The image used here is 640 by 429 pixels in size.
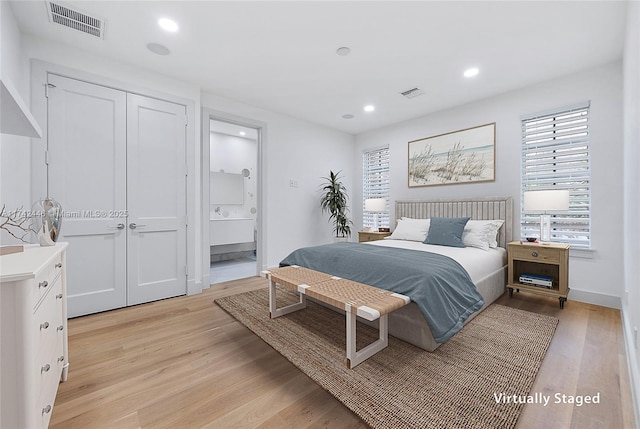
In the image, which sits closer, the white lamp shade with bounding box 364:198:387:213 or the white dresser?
the white dresser

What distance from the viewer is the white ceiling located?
85.3 inches

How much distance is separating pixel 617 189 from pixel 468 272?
1.98m

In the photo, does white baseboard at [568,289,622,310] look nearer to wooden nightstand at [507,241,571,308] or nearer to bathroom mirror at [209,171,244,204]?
wooden nightstand at [507,241,571,308]

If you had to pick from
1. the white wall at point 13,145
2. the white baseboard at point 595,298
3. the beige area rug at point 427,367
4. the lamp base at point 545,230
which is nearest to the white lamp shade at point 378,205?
the lamp base at point 545,230

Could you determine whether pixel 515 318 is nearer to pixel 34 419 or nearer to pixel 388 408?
pixel 388 408

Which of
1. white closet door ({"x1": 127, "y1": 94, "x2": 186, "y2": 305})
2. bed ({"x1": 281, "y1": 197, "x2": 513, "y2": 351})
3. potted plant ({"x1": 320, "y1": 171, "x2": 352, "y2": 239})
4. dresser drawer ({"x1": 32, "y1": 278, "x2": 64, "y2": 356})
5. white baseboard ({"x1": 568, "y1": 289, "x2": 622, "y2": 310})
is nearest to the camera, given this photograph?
dresser drawer ({"x1": 32, "y1": 278, "x2": 64, "y2": 356})

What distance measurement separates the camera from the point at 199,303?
3.13 meters

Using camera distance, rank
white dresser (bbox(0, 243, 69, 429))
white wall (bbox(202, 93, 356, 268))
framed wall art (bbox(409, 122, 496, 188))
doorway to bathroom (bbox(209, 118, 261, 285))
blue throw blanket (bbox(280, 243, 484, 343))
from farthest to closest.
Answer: doorway to bathroom (bbox(209, 118, 261, 285)) < white wall (bbox(202, 93, 356, 268)) < framed wall art (bbox(409, 122, 496, 188)) < blue throw blanket (bbox(280, 243, 484, 343)) < white dresser (bbox(0, 243, 69, 429))

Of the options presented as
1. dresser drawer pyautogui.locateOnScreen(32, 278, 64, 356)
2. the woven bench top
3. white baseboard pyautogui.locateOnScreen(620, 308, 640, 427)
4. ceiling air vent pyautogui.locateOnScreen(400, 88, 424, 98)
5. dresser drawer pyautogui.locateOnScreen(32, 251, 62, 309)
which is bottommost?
white baseboard pyautogui.locateOnScreen(620, 308, 640, 427)

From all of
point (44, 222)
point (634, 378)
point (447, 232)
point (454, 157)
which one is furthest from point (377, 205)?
point (44, 222)

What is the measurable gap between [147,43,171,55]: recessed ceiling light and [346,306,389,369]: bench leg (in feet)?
9.93

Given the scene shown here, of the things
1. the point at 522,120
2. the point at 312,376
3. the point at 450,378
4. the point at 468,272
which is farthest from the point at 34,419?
the point at 522,120

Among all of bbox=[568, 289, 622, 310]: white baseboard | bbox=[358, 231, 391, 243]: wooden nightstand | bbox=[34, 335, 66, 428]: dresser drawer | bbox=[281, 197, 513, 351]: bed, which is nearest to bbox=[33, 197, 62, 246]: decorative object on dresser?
bbox=[34, 335, 66, 428]: dresser drawer

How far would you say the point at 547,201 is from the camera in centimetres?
296
